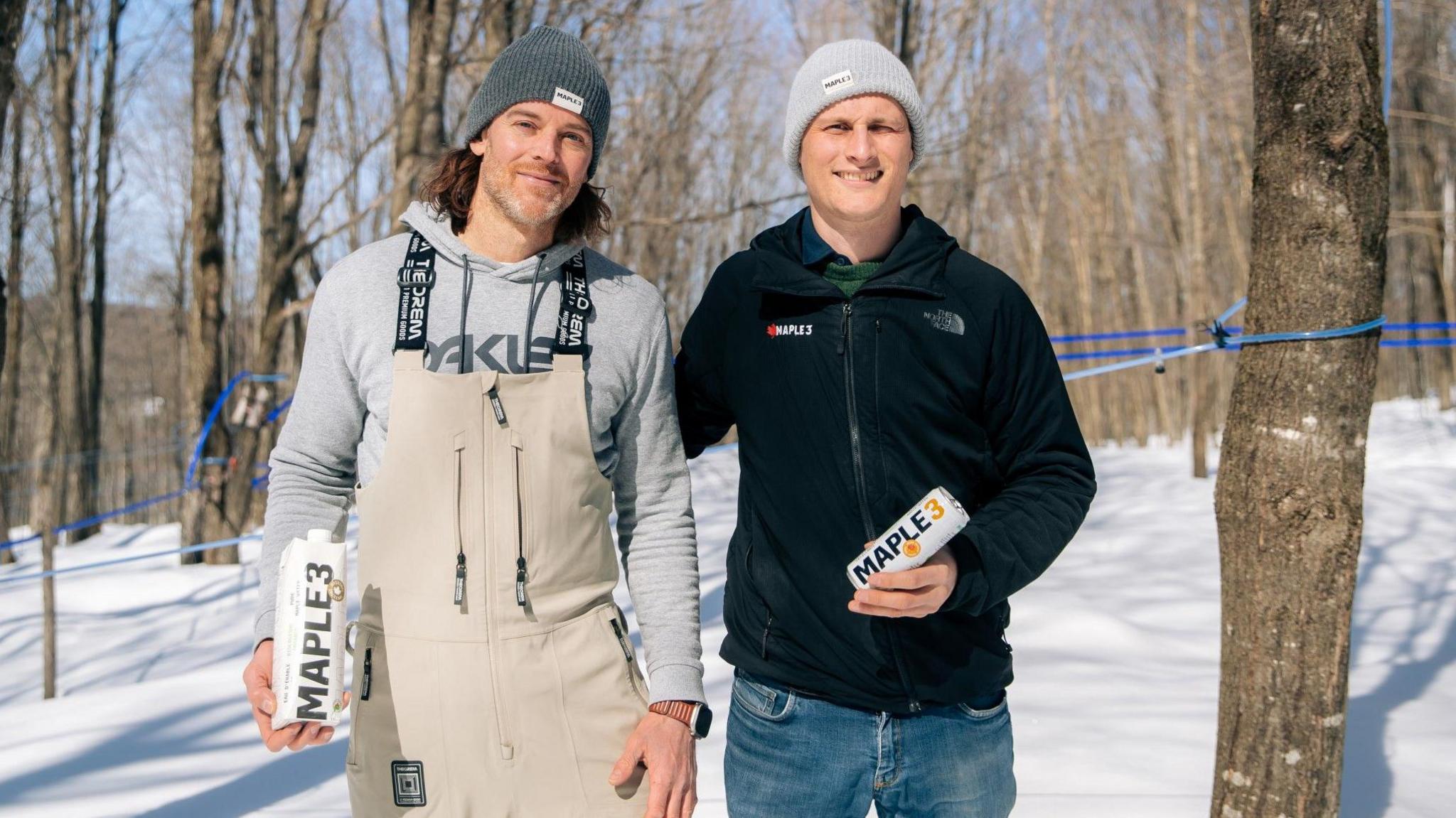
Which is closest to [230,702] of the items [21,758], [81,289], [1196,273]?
[21,758]

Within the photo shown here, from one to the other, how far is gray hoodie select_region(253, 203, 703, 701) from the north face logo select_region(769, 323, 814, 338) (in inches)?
8.4

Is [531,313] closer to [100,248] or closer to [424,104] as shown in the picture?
[424,104]

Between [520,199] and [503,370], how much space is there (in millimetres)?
328

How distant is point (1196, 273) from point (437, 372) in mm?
14502

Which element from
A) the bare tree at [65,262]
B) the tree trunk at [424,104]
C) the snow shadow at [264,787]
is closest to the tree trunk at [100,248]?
the bare tree at [65,262]

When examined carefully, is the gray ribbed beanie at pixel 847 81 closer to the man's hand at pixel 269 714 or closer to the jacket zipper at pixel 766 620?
the jacket zipper at pixel 766 620

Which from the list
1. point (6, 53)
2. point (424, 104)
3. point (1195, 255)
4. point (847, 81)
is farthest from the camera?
point (1195, 255)

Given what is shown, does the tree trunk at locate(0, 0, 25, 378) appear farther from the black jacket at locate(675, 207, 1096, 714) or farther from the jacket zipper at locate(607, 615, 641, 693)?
the black jacket at locate(675, 207, 1096, 714)

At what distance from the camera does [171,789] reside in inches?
158

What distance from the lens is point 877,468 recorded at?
6.52 feet

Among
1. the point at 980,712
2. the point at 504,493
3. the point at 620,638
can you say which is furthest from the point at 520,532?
the point at 980,712

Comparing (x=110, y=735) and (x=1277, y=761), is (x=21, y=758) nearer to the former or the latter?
(x=110, y=735)

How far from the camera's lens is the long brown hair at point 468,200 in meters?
2.09

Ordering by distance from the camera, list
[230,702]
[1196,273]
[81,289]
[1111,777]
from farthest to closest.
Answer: [81,289] → [1196,273] → [230,702] → [1111,777]
